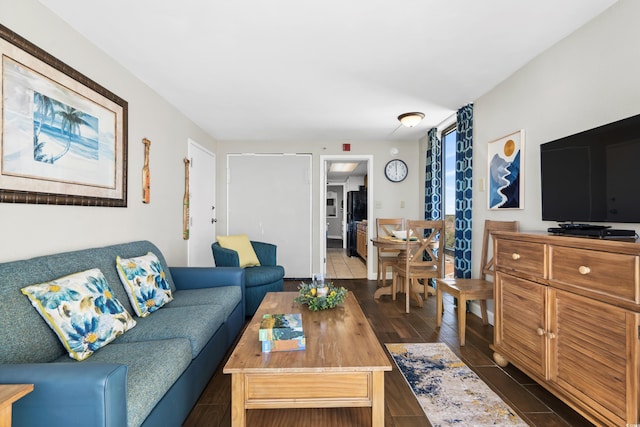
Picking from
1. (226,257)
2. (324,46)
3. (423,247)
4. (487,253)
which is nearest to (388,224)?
(423,247)

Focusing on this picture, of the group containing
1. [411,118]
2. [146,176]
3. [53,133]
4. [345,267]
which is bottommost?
[345,267]

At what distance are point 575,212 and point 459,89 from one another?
66.1 inches

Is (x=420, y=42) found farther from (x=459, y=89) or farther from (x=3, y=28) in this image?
(x=3, y=28)

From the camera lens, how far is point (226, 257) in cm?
343

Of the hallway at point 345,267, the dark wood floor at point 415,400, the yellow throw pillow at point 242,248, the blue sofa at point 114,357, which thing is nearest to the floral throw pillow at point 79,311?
the blue sofa at point 114,357

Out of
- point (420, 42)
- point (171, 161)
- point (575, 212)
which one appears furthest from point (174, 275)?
point (575, 212)

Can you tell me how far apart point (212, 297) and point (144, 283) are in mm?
498

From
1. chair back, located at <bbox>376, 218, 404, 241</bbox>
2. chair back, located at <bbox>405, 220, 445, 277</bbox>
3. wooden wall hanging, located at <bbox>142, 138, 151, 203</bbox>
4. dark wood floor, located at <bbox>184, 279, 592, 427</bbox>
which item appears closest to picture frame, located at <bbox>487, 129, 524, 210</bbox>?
chair back, located at <bbox>405, 220, 445, 277</bbox>

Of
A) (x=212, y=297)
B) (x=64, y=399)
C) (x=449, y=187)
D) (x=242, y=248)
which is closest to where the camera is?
(x=64, y=399)

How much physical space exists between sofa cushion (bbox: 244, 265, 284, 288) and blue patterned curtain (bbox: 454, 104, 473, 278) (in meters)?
2.11

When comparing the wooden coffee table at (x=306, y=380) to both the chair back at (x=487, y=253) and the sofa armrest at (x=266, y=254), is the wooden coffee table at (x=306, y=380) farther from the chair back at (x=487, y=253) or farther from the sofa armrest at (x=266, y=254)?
the sofa armrest at (x=266, y=254)

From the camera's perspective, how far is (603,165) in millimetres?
1702

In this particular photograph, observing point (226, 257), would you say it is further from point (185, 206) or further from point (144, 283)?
point (144, 283)

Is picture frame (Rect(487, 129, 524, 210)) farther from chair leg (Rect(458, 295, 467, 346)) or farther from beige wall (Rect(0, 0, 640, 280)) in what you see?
chair leg (Rect(458, 295, 467, 346))
